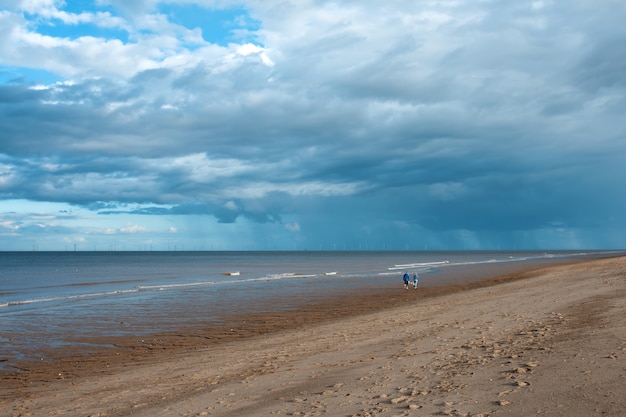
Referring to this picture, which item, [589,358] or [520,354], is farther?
[520,354]

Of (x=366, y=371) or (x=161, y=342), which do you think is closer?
(x=366, y=371)

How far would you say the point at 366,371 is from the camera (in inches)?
479

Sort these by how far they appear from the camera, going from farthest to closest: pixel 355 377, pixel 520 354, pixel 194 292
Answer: pixel 194 292 < pixel 520 354 < pixel 355 377

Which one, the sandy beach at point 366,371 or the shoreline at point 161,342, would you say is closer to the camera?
the sandy beach at point 366,371

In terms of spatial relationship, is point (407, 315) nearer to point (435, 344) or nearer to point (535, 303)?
point (535, 303)

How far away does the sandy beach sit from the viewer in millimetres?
9312

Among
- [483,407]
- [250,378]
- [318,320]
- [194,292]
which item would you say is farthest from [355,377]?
[194,292]

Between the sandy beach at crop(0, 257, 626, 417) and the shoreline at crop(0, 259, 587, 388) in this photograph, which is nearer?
the sandy beach at crop(0, 257, 626, 417)

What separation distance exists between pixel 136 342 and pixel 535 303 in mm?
16669

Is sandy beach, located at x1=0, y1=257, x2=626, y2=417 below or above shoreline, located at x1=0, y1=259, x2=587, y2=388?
above

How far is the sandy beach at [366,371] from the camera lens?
9312 millimetres

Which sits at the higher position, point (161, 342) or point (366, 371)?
point (366, 371)

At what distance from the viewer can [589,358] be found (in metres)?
11.3

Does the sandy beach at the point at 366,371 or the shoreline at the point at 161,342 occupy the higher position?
the sandy beach at the point at 366,371
